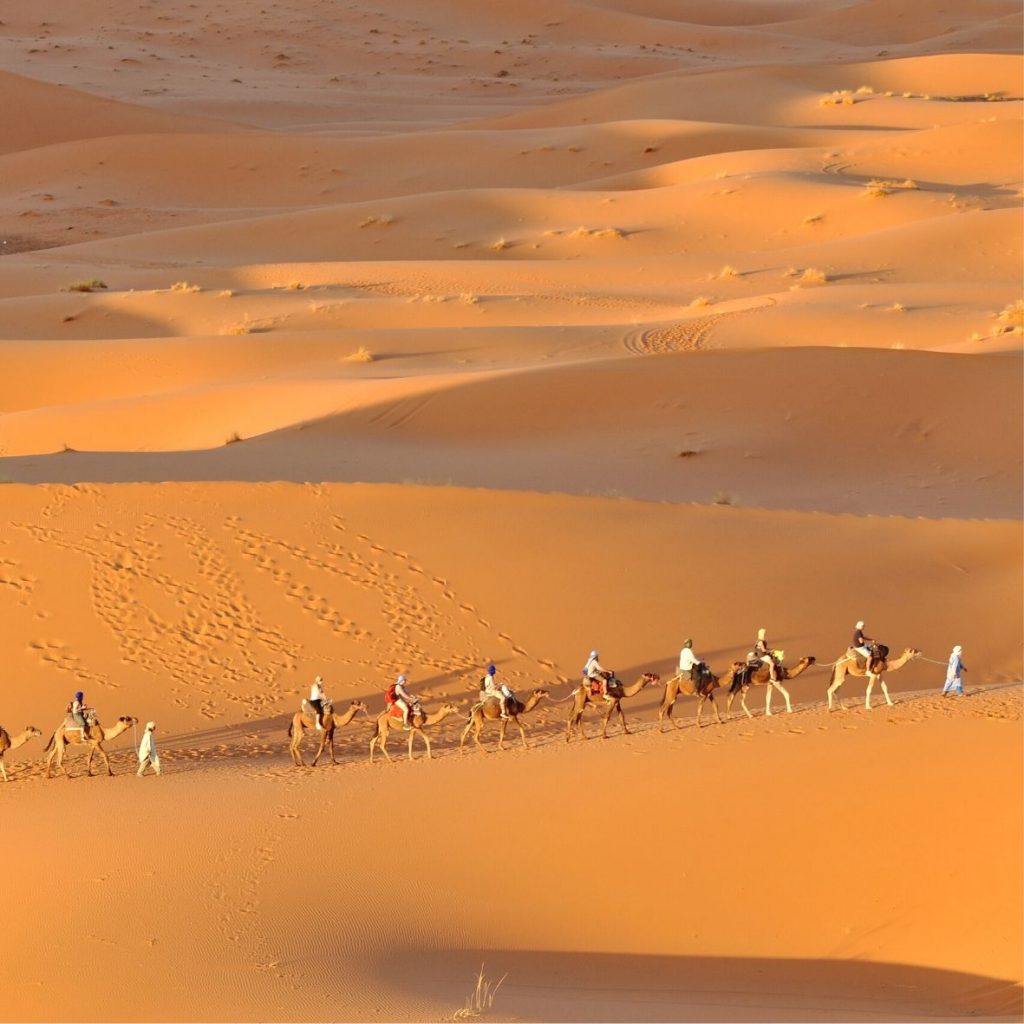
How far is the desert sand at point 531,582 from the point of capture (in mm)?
9656

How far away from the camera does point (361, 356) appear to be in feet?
89.5

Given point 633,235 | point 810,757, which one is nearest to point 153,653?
point 810,757

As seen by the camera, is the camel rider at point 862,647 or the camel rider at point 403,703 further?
the camel rider at point 862,647

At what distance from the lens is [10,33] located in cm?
8194

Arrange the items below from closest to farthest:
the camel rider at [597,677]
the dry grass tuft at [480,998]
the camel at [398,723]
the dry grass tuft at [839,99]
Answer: the dry grass tuft at [480,998]
the camel at [398,723]
the camel rider at [597,677]
the dry grass tuft at [839,99]

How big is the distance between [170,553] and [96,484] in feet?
6.16

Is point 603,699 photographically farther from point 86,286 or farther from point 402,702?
point 86,286

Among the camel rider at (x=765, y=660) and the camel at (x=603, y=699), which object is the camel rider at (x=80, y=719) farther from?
the camel rider at (x=765, y=660)

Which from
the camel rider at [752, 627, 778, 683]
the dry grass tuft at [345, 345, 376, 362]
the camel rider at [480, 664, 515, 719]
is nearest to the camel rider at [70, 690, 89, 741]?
the camel rider at [480, 664, 515, 719]

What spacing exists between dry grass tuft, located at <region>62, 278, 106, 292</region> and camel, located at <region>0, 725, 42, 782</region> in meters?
22.0

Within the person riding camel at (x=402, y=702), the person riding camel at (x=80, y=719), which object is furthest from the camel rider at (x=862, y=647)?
the person riding camel at (x=80, y=719)

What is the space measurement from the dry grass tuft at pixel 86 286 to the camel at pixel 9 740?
21994 mm

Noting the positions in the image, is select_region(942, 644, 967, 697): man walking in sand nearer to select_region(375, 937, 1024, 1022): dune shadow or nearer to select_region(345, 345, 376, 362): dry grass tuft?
select_region(375, 937, 1024, 1022): dune shadow

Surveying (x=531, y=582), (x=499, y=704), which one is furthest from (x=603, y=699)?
(x=531, y=582)
